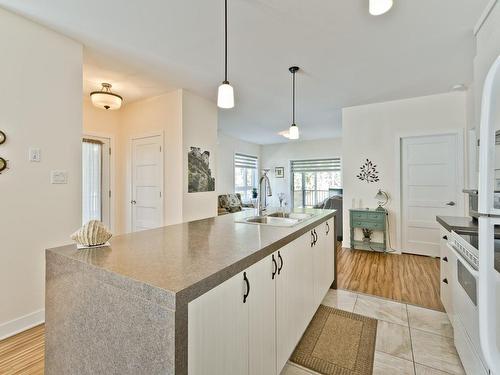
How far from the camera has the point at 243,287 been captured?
1059 millimetres

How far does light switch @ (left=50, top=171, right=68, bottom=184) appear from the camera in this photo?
2.24 metres

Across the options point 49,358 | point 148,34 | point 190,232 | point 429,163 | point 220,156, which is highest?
point 148,34

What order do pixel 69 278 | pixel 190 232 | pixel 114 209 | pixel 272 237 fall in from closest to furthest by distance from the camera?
pixel 69 278 < pixel 272 237 < pixel 190 232 < pixel 114 209

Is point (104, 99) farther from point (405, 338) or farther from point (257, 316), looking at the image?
point (405, 338)

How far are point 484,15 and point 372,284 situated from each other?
9.10 feet

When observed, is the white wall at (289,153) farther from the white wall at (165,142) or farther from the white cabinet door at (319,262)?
the white cabinet door at (319,262)

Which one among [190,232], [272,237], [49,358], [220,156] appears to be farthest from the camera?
[220,156]

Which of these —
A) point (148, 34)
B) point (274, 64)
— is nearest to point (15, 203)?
point (148, 34)

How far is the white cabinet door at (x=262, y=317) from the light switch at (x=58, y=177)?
7.13ft

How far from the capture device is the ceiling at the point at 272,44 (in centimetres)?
198

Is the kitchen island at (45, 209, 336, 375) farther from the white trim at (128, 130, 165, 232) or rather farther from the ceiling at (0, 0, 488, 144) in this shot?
the white trim at (128, 130, 165, 232)

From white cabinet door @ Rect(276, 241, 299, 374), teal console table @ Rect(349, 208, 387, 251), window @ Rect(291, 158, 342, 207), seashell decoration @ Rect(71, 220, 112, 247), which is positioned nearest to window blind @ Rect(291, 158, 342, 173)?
window @ Rect(291, 158, 342, 207)

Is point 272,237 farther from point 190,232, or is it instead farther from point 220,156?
point 220,156

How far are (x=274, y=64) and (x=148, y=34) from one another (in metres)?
1.37
